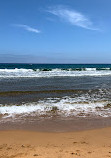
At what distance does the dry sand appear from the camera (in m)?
4.17

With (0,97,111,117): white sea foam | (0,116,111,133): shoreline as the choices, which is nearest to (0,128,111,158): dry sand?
(0,116,111,133): shoreline

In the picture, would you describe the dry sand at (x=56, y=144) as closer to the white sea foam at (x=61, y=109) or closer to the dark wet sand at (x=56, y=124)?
the dark wet sand at (x=56, y=124)

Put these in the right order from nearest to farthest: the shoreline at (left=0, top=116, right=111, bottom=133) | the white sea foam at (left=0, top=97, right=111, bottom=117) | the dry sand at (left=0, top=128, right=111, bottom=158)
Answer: the dry sand at (left=0, top=128, right=111, bottom=158), the shoreline at (left=0, top=116, right=111, bottom=133), the white sea foam at (left=0, top=97, right=111, bottom=117)

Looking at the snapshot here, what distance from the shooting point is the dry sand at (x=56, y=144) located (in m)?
4.17

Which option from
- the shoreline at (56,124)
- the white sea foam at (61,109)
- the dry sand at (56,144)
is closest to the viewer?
the dry sand at (56,144)

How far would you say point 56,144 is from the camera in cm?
484

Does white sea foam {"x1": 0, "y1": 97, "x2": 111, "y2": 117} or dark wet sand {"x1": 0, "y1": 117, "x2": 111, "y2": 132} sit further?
white sea foam {"x1": 0, "y1": 97, "x2": 111, "y2": 117}

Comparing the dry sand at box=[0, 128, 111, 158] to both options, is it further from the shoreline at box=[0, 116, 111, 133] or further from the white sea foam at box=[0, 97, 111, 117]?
the white sea foam at box=[0, 97, 111, 117]

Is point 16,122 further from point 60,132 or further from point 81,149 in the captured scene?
point 81,149

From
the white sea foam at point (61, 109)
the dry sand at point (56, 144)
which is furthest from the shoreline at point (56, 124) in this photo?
the white sea foam at point (61, 109)

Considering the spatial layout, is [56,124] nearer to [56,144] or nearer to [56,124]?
[56,124]

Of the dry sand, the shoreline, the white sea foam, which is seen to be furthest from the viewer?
the white sea foam

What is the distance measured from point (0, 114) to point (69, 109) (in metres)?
3.03

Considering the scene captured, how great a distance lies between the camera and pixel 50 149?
14.6 ft
